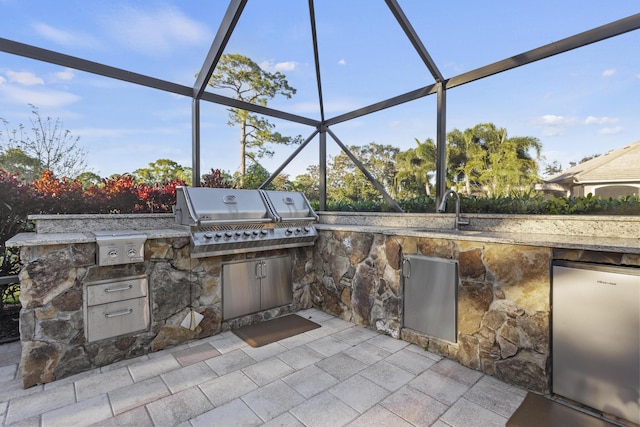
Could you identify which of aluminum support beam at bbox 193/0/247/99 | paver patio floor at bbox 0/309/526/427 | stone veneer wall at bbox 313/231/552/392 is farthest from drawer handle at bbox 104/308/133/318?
aluminum support beam at bbox 193/0/247/99

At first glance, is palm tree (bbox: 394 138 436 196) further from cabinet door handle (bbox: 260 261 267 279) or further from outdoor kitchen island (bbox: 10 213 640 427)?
cabinet door handle (bbox: 260 261 267 279)

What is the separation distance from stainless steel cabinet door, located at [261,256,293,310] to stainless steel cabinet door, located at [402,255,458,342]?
1.52 metres

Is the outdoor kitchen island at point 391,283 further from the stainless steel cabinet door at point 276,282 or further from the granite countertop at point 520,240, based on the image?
the stainless steel cabinet door at point 276,282

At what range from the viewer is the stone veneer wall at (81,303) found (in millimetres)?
2234

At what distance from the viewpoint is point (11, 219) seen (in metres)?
3.06

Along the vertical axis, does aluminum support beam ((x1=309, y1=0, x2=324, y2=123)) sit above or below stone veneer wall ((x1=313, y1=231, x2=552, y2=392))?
above

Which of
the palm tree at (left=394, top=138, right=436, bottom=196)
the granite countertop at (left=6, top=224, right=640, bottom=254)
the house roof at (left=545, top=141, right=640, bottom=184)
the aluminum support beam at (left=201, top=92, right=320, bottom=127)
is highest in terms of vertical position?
the aluminum support beam at (left=201, top=92, right=320, bottom=127)

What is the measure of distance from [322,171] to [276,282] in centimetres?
222

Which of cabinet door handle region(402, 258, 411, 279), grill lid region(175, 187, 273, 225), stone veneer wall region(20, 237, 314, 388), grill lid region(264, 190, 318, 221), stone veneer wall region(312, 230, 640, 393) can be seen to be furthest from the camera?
grill lid region(264, 190, 318, 221)

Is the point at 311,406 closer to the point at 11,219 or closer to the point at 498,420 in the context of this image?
the point at 498,420

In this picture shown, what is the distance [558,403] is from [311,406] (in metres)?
1.68

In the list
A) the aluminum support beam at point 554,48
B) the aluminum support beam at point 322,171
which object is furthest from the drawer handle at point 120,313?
the aluminum support beam at point 554,48

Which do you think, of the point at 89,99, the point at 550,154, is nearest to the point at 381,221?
the point at 550,154

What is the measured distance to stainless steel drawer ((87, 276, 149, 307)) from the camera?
246cm
